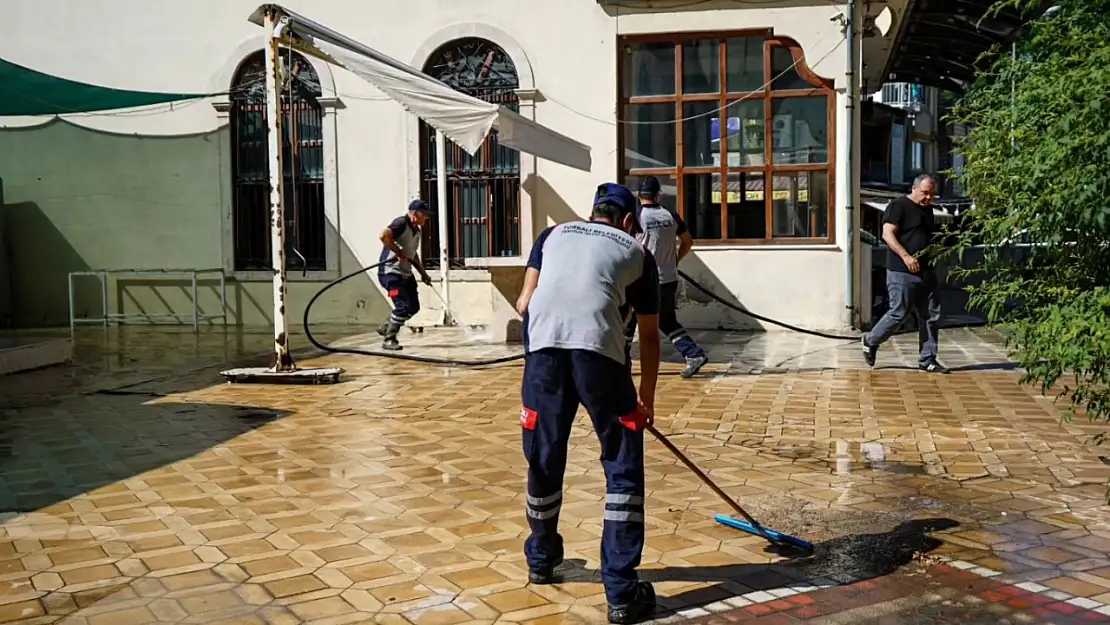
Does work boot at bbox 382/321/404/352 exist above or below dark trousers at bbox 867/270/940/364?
Answer: below

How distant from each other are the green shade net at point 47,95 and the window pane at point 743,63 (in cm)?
594

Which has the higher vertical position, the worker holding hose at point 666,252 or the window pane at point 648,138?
the window pane at point 648,138

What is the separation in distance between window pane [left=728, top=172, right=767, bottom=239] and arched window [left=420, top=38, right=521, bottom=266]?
8.34 feet

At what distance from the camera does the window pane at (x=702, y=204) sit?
12555 millimetres

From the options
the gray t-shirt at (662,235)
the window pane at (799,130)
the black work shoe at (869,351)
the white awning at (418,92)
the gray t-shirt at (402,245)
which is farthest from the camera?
the window pane at (799,130)

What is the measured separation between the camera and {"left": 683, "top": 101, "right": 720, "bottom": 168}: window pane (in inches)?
491

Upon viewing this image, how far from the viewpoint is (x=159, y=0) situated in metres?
13.7

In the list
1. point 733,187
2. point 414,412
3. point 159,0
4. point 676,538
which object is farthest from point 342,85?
point 676,538

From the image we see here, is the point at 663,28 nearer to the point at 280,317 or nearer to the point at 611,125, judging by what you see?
the point at 611,125

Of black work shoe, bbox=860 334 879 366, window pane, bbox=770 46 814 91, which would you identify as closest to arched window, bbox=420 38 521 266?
window pane, bbox=770 46 814 91

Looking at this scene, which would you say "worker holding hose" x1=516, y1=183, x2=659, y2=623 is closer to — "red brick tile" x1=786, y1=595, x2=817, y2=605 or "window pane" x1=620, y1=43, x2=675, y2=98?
"red brick tile" x1=786, y1=595, x2=817, y2=605

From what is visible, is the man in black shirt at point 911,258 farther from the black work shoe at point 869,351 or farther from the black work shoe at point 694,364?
the black work shoe at point 694,364

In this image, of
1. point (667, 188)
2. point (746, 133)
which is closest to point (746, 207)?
point (746, 133)

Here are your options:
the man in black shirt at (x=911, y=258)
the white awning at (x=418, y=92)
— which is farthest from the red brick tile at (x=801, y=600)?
the white awning at (x=418, y=92)
